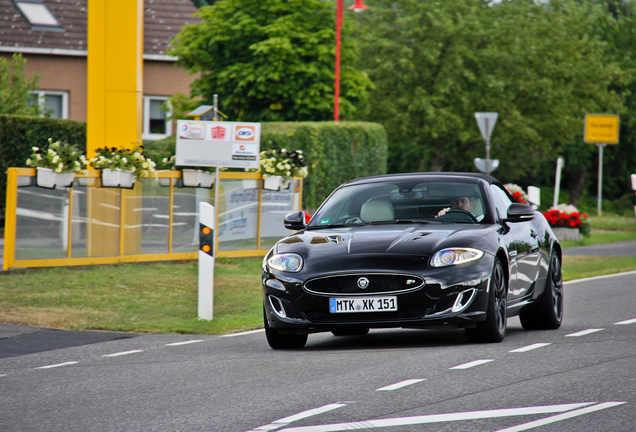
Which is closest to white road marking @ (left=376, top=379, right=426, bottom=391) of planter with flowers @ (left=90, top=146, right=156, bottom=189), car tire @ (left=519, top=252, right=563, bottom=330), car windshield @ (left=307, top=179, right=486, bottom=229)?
car windshield @ (left=307, top=179, right=486, bottom=229)

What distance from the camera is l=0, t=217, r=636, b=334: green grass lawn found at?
1204cm

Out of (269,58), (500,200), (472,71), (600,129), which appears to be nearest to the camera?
(500,200)

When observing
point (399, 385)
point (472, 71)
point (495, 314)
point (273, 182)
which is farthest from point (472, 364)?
point (472, 71)

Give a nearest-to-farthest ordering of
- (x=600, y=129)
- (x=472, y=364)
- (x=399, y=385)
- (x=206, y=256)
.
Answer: (x=399, y=385)
(x=472, y=364)
(x=206, y=256)
(x=600, y=129)

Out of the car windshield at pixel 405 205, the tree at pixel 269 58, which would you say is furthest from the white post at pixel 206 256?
the tree at pixel 269 58

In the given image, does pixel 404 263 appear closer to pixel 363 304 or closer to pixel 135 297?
pixel 363 304

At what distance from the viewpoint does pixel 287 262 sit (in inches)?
357

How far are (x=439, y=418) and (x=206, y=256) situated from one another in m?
6.26

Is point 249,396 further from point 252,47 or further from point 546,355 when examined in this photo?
point 252,47

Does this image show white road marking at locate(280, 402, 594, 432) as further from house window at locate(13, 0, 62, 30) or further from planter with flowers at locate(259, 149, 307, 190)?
house window at locate(13, 0, 62, 30)

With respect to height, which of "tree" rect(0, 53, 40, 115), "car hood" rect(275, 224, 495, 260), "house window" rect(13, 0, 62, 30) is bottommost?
"car hood" rect(275, 224, 495, 260)

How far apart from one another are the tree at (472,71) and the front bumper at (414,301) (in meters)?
37.8

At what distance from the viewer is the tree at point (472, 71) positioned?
153 feet

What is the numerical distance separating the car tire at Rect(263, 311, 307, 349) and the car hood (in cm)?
68
